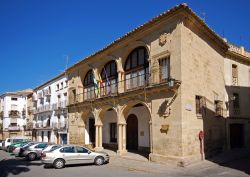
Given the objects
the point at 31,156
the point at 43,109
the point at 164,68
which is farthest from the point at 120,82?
the point at 43,109

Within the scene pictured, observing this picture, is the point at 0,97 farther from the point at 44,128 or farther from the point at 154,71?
the point at 154,71

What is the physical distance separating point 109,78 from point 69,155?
996 cm

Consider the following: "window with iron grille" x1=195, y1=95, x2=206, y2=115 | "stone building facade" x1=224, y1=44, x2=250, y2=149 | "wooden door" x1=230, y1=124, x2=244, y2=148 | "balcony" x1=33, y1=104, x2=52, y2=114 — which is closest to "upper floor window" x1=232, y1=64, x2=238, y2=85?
"stone building facade" x1=224, y1=44, x2=250, y2=149

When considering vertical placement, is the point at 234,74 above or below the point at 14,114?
above

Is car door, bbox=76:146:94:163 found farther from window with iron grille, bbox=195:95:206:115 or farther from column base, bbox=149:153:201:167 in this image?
window with iron grille, bbox=195:95:206:115

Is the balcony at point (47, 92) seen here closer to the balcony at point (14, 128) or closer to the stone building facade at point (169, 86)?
the stone building facade at point (169, 86)

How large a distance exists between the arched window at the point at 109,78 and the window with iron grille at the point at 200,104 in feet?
25.4

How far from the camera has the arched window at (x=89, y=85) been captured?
27.9 meters

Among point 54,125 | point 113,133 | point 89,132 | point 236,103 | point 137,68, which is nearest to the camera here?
point 137,68

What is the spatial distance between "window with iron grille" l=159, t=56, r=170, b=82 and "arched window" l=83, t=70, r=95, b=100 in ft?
35.5

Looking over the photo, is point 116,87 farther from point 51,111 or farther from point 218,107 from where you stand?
point 51,111

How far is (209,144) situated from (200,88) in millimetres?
4002

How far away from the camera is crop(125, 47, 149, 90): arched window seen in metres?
20.6

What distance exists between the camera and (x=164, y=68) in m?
18.2
